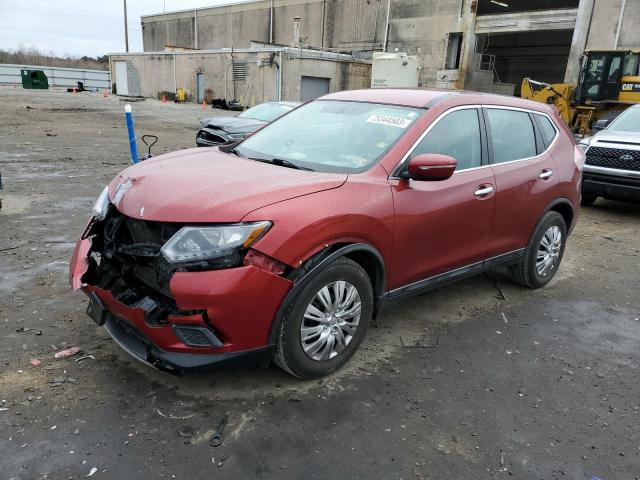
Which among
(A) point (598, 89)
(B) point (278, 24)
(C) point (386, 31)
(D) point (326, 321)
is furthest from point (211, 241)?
(B) point (278, 24)

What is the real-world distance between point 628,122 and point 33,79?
159 feet

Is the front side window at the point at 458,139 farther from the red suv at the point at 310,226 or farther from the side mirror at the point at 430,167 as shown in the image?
the side mirror at the point at 430,167

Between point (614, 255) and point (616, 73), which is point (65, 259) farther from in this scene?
point (616, 73)

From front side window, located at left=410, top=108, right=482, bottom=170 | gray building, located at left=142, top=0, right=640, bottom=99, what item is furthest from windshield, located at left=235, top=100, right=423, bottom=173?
gray building, located at left=142, top=0, right=640, bottom=99

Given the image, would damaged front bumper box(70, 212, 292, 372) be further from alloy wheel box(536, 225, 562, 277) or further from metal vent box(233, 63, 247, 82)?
metal vent box(233, 63, 247, 82)

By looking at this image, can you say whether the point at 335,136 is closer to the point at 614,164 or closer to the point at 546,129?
the point at 546,129

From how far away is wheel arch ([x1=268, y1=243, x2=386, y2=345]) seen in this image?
2822 millimetres

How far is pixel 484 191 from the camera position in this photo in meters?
3.94

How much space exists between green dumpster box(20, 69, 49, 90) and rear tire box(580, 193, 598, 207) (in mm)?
47974

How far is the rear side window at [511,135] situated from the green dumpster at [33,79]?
49.8m

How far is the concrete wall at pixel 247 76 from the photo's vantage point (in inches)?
1206

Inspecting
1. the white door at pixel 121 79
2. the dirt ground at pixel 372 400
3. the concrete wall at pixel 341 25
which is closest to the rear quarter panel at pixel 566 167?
the dirt ground at pixel 372 400

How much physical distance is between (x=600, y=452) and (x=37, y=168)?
10191mm

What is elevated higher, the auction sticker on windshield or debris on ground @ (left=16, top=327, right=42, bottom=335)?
the auction sticker on windshield
